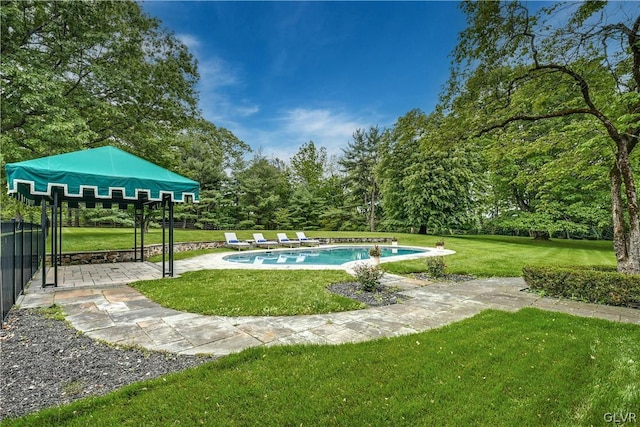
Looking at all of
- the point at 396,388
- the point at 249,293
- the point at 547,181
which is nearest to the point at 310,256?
the point at 249,293

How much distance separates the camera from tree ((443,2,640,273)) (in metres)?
6.17

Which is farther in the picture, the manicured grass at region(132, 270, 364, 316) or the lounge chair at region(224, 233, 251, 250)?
the lounge chair at region(224, 233, 251, 250)

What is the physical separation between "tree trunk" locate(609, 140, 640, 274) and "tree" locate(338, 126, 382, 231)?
80.8 feet

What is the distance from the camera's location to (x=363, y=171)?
Result: 3209cm

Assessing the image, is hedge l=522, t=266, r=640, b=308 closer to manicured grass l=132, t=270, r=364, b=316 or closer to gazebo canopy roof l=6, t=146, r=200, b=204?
manicured grass l=132, t=270, r=364, b=316

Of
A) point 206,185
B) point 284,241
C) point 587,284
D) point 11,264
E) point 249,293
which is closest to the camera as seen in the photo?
point 11,264

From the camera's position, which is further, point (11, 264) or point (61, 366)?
point (11, 264)

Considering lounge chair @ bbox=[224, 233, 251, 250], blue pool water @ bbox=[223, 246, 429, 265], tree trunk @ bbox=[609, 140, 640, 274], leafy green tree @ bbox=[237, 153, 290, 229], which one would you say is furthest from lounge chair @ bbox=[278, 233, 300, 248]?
tree trunk @ bbox=[609, 140, 640, 274]

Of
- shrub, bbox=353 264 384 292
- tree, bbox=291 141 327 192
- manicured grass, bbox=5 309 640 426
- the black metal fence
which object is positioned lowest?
manicured grass, bbox=5 309 640 426

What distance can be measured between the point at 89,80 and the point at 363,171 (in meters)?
24.4

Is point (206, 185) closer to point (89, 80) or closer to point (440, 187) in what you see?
point (89, 80)

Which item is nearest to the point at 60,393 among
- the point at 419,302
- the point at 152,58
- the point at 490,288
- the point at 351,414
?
the point at 351,414

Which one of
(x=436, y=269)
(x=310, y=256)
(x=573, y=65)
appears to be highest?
(x=573, y=65)

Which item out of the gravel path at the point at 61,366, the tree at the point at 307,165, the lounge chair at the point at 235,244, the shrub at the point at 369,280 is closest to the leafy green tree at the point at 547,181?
the shrub at the point at 369,280
